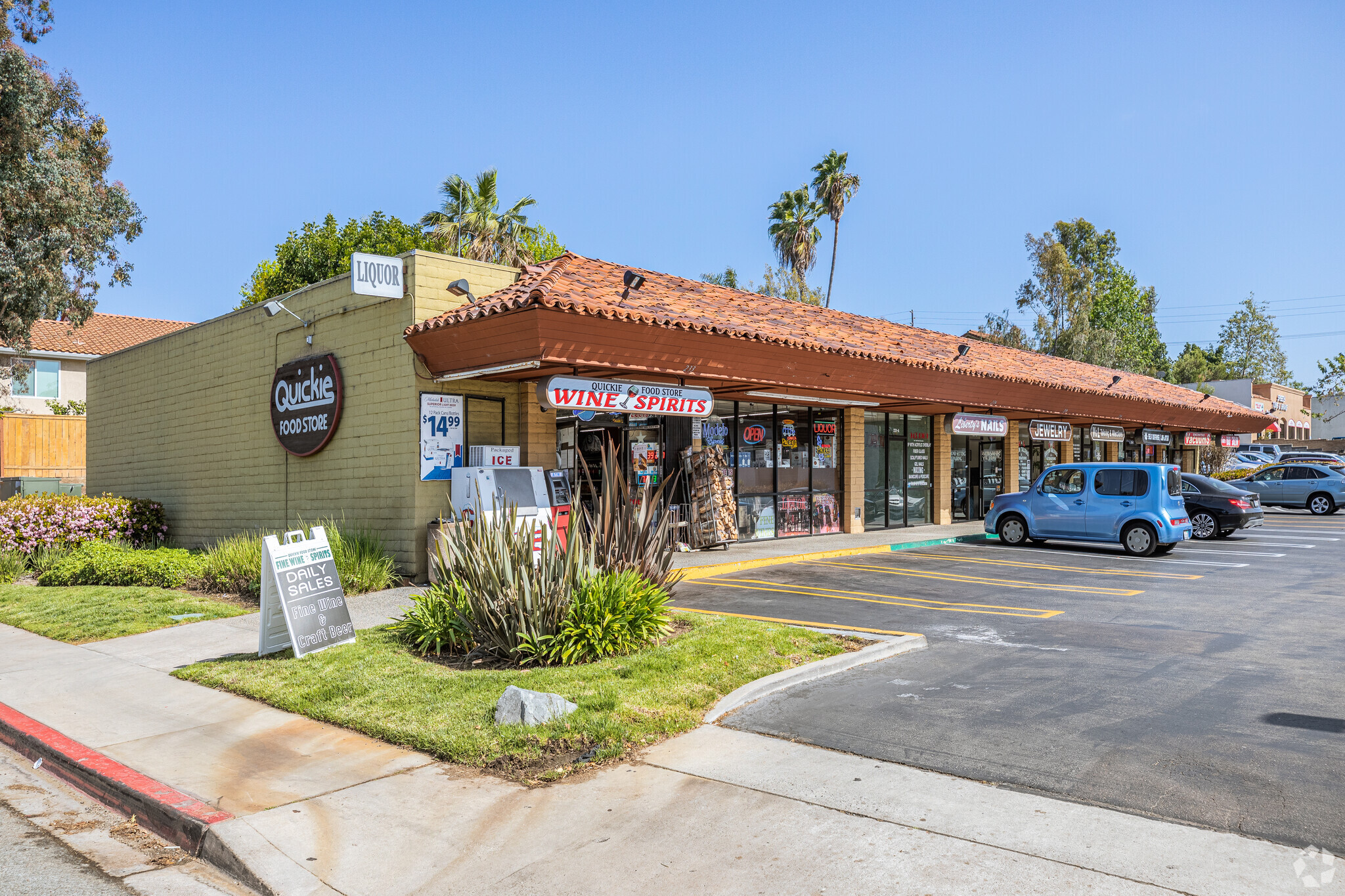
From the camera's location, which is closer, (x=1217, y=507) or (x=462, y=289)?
(x=462, y=289)

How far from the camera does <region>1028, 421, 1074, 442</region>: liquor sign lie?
25500 mm

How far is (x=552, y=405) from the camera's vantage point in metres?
12.7

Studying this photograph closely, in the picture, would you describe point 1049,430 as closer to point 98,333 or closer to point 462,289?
point 462,289

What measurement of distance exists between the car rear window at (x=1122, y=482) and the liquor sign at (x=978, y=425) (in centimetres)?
473

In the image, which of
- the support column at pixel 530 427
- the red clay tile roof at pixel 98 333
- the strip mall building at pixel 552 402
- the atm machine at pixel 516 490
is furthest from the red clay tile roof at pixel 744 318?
the red clay tile roof at pixel 98 333

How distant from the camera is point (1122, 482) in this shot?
17062mm

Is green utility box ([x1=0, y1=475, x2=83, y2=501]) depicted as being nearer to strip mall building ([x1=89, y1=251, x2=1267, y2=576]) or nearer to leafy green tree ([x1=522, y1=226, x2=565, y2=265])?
strip mall building ([x1=89, y1=251, x2=1267, y2=576])

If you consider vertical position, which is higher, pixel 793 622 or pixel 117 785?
pixel 793 622

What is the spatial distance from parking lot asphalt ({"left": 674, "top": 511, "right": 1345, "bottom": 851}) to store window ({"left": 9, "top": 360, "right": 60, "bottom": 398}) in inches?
1266

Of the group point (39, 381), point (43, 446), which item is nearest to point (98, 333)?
point (39, 381)

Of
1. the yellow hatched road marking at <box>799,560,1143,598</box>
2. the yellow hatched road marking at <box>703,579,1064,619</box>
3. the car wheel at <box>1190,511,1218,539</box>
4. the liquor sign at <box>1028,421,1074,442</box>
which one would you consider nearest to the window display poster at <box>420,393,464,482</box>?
the yellow hatched road marking at <box>703,579,1064,619</box>

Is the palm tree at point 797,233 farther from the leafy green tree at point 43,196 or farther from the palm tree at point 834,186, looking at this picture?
the leafy green tree at point 43,196

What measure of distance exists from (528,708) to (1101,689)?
14.6 feet

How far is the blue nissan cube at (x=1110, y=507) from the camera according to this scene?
54.7 feet
